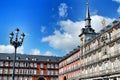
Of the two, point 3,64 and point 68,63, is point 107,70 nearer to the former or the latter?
point 68,63

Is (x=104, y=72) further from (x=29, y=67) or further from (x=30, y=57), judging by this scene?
(x=30, y=57)

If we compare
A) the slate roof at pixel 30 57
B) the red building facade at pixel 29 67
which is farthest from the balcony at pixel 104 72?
the slate roof at pixel 30 57

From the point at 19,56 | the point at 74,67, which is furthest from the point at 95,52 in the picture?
the point at 19,56

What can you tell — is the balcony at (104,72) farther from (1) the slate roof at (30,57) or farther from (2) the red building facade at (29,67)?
(1) the slate roof at (30,57)

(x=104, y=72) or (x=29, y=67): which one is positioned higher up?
(x=29, y=67)

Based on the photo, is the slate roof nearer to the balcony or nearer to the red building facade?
the red building facade

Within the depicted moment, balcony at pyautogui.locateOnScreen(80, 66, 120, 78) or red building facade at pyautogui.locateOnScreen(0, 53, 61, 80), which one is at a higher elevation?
red building facade at pyautogui.locateOnScreen(0, 53, 61, 80)

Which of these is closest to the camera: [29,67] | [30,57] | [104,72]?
[104,72]

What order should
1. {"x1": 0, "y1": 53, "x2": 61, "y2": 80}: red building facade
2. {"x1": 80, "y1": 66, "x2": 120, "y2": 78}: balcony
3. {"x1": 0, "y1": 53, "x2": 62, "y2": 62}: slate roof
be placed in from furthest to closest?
1. {"x1": 0, "y1": 53, "x2": 62, "y2": 62}: slate roof
2. {"x1": 0, "y1": 53, "x2": 61, "y2": 80}: red building facade
3. {"x1": 80, "y1": 66, "x2": 120, "y2": 78}: balcony

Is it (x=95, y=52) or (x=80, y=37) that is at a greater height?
(x=80, y=37)

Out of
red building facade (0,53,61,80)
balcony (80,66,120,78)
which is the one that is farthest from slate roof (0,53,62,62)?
balcony (80,66,120,78)

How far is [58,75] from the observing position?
90.9 metres

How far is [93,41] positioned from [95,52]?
3.15m

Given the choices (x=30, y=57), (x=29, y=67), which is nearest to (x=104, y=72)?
(x=29, y=67)
